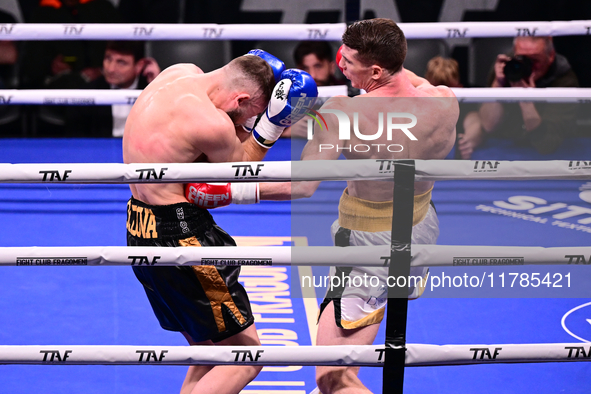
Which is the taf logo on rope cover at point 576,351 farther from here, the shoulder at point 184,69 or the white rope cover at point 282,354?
the shoulder at point 184,69

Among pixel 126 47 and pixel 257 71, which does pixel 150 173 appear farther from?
pixel 126 47

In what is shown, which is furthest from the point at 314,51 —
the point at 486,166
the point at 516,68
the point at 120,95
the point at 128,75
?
the point at 486,166

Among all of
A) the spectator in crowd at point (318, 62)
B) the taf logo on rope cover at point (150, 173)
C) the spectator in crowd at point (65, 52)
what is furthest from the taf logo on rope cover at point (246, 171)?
the spectator in crowd at point (65, 52)

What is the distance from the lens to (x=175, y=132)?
1.94m

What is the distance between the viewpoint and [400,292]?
1.61 m

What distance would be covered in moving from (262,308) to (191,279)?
1087mm

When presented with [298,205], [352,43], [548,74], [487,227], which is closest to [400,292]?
[352,43]

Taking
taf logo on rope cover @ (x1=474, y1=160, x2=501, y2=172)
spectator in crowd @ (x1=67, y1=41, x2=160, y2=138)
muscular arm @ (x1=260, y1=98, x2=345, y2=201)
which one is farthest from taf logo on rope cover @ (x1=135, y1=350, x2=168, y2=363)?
spectator in crowd @ (x1=67, y1=41, x2=160, y2=138)

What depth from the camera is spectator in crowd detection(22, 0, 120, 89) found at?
611 cm

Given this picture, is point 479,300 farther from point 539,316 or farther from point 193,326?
point 193,326

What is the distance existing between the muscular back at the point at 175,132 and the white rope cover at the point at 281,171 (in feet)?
1.35

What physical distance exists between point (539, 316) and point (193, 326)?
1.78 metres

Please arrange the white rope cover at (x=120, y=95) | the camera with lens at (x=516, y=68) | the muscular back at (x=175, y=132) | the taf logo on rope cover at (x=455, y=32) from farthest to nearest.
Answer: the camera with lens at (x=516, y=68)
the white rope cover at (x=120, y=95)
the taf logo on rope cover at (x=455, y=32)
the muscular back at (x=175, y=132)

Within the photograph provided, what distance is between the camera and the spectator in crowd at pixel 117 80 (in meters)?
5.86
